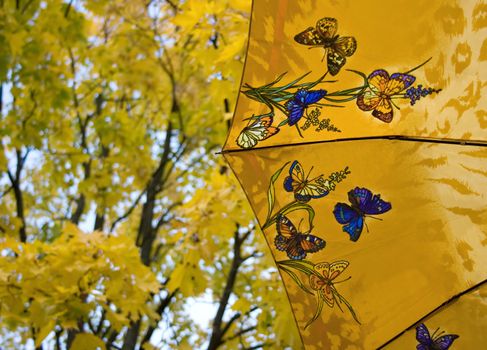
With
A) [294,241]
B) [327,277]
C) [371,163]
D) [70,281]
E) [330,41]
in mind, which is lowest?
[327,277]

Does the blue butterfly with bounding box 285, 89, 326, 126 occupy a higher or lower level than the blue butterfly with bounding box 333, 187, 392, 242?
higher

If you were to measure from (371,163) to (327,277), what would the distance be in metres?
0.51

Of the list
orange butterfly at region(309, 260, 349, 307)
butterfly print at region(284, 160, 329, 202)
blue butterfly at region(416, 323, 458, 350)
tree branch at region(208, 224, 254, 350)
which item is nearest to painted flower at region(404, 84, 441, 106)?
butterfly print at region(284, 160, 329, 202)

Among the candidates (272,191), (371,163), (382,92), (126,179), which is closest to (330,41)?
(382,92)

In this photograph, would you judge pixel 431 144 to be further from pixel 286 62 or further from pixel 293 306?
pixel 293 306

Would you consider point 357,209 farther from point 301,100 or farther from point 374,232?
point 301,100

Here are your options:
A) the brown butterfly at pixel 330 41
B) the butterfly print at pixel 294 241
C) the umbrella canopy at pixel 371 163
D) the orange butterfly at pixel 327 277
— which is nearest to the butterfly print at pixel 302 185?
the umbrella canopy at pixel 371 163

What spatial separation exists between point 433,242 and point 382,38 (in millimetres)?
839

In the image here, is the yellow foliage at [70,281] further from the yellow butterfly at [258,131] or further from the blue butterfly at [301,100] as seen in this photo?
the blue butterfly at [301,100]

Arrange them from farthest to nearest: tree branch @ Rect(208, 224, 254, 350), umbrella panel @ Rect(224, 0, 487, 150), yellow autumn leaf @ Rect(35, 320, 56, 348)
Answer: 1. tree branch @ Rect(208, 224, 254, 350)
2. yellow autumn leaf @ Rect(35, 320, 56, 348)
3. umbrella panel @ Rect(224, 0, 487, 150)

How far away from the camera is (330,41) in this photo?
82.7 inches

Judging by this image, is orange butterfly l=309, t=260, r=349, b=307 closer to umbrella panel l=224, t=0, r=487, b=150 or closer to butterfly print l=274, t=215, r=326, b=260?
butterfly print l=274, t=215, r=326, b=260

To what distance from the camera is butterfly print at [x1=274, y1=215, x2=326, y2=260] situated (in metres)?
2.20

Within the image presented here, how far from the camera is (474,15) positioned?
1.96 metres
